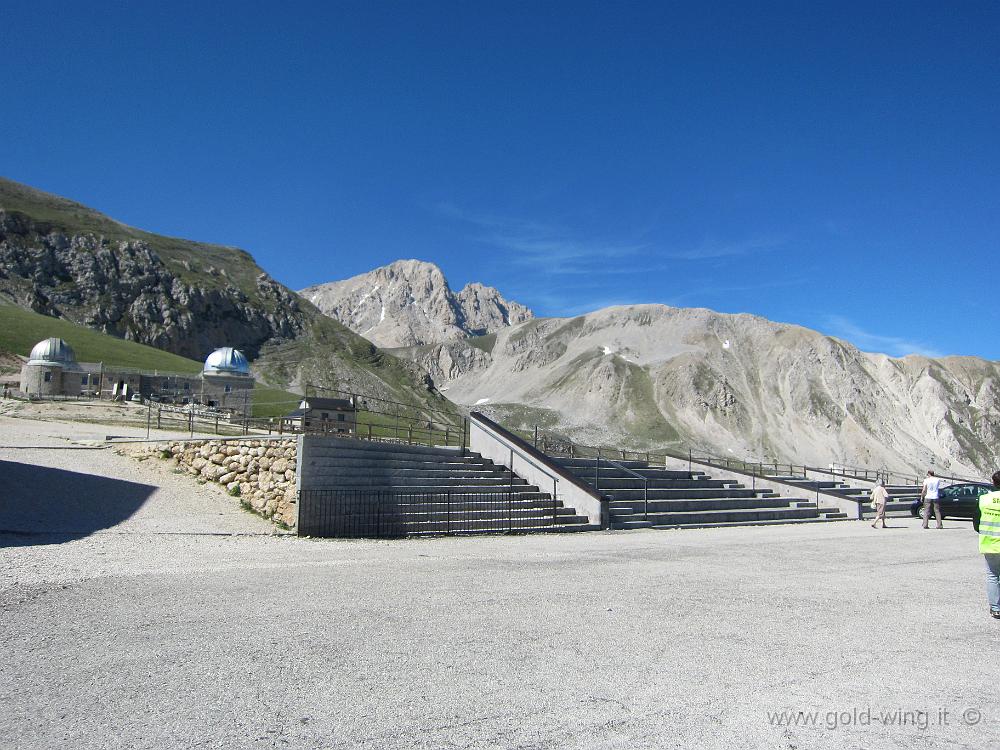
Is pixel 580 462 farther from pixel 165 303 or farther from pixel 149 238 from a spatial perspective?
pixel 149 238

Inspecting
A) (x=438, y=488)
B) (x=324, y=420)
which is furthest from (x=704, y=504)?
(x=324, y=420)

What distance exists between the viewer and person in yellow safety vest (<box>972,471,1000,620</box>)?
719cm

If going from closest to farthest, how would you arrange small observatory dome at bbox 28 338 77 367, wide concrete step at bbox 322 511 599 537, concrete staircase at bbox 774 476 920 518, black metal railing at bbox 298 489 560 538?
black metal railing at bbox 298 489 560 538, wide concrete step at bbox 322 511 599 537, concrete staircase at bbox 774 476 920 518, small observatory dome at bbox 28 338 77 367

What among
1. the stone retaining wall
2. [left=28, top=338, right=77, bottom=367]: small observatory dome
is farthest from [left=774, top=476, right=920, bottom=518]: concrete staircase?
[left=28, top=338, right=77, bottom=367]: small observatory dome

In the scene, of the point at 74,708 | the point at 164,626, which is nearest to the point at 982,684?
the point at 74,708

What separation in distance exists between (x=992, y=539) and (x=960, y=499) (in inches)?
840

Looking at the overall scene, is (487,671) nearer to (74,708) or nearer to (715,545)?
(74,708)

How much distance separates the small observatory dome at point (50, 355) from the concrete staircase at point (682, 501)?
66.0m

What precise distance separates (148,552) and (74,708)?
731 centimetres

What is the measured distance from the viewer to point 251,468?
16.9 metres

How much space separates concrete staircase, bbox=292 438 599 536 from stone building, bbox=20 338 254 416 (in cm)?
5121

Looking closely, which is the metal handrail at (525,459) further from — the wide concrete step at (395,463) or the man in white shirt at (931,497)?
the man in white shirt at (931,497)

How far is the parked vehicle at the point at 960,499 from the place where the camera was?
981 inches

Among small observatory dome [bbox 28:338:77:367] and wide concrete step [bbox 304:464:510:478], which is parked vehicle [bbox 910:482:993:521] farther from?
small observatory dome [bbox 28:338:77:367]
